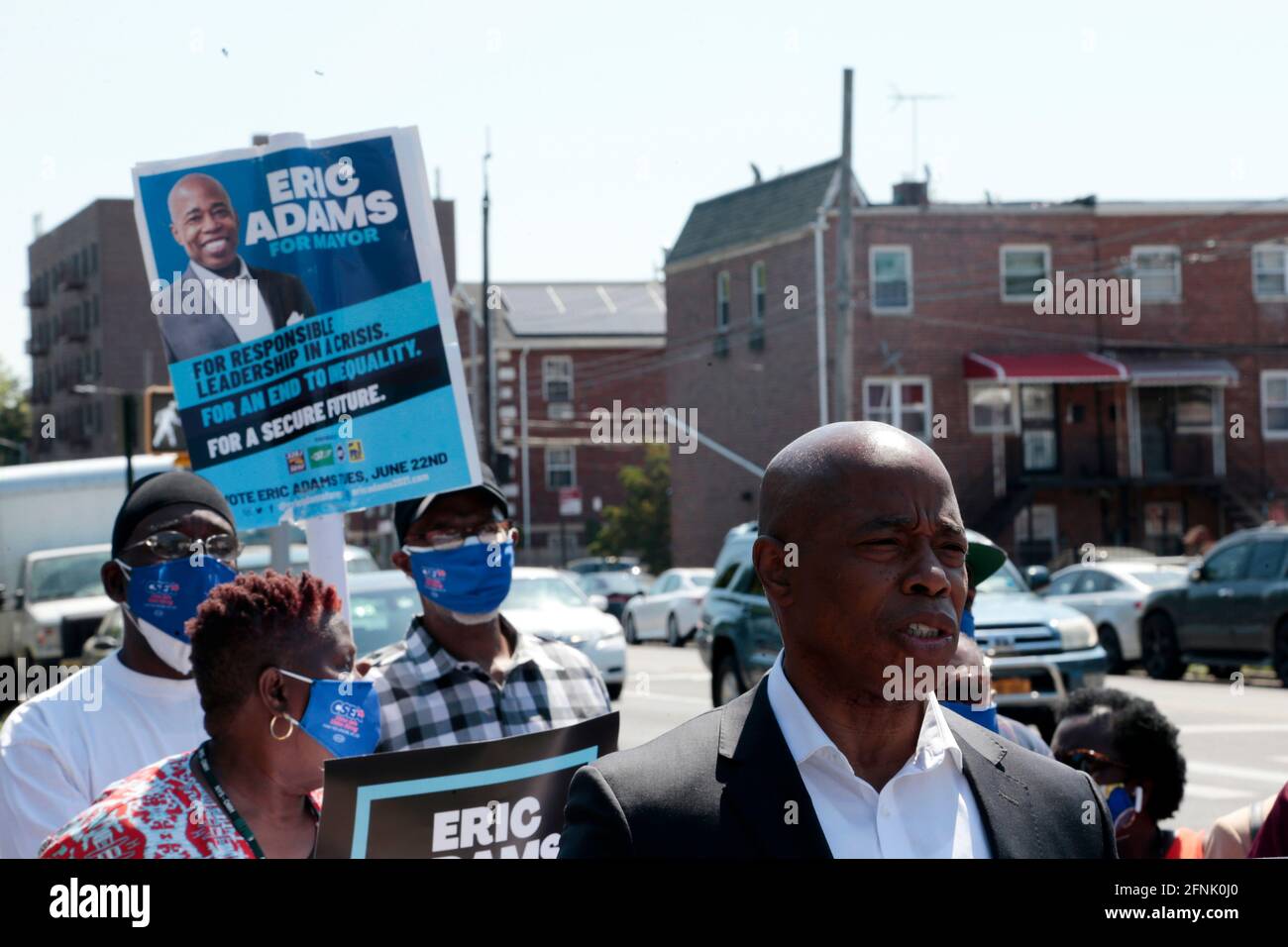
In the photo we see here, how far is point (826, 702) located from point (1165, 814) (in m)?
2.40

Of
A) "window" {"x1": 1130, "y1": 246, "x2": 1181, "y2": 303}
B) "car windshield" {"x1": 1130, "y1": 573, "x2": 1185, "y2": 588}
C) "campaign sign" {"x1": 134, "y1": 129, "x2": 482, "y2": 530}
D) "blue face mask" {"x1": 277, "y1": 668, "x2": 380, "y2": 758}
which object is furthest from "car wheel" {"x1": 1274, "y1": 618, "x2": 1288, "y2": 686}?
"blue face mask" {"x1": 277, "y1": 668, "x2": 380, "y2": 758}

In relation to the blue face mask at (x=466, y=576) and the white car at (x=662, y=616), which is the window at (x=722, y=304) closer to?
the blue face mask at (x=466, y=576)

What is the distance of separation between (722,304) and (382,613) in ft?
28.9

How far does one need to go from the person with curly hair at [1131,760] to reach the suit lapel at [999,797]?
2000mm

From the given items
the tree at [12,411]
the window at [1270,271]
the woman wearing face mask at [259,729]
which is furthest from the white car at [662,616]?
the woman wearing face mask at [259,729]

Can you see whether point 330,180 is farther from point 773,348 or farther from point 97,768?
point 97,768

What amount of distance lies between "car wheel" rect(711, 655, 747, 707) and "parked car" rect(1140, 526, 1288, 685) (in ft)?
18.5

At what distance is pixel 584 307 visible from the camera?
3.48 m

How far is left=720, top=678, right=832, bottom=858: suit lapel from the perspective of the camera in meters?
2.30

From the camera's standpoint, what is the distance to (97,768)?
11.9 ft

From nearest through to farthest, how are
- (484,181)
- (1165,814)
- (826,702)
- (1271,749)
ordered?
(826,702) → (484,181) → (1165,814) → (1271,749)

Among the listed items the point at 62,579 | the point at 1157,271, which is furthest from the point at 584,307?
the point at 62,579

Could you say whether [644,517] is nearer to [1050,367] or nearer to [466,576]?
[466,576]
